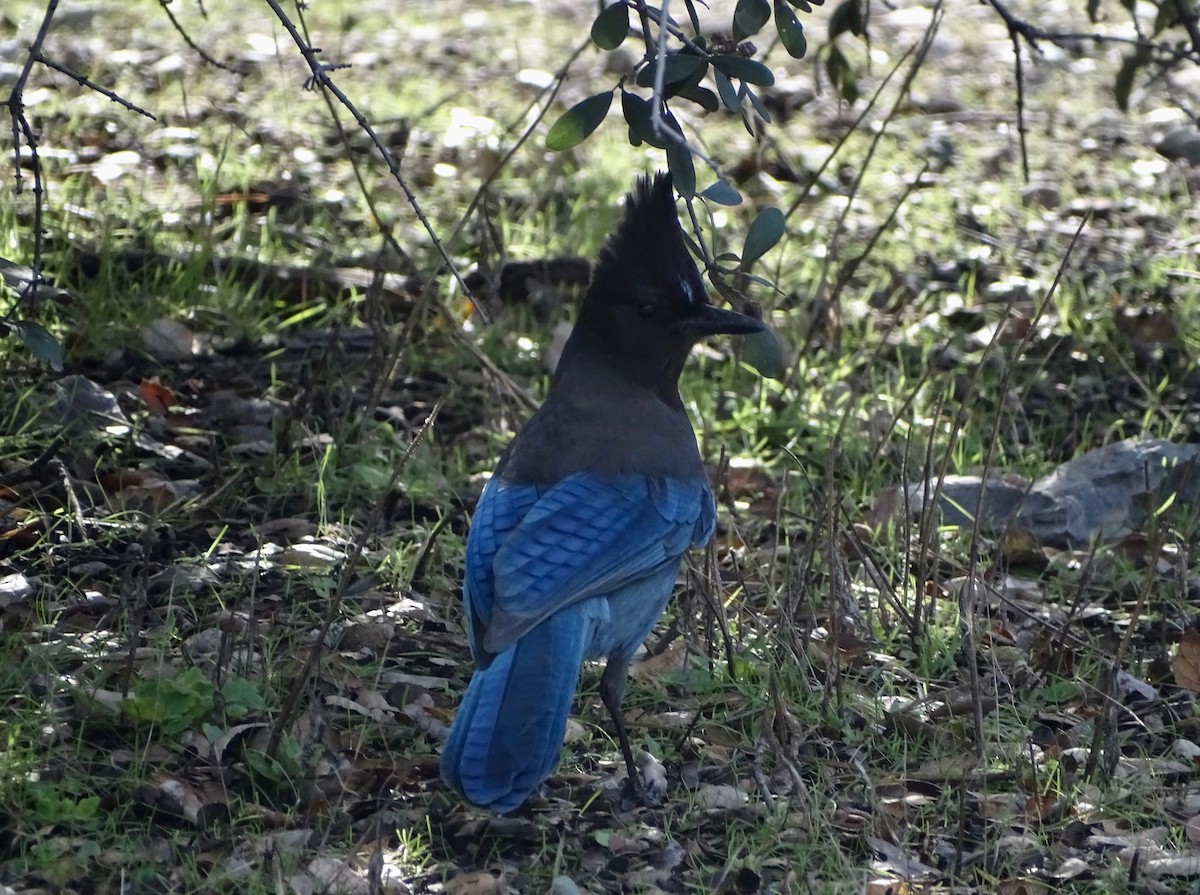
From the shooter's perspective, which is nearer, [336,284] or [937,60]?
[336,284]

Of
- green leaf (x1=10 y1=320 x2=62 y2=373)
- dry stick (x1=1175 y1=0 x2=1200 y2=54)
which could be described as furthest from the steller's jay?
dry stick (x1=1175 y1=0 x2=1200 y2=54)

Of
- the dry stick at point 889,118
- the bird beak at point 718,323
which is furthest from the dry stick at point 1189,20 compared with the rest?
the bird beak at point 718,323

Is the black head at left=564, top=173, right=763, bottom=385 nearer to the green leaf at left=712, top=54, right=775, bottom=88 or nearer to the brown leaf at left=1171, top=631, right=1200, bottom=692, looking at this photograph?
the green leaf at left=712, top=54, right=775, bottom=88

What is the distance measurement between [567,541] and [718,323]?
0.68 metres

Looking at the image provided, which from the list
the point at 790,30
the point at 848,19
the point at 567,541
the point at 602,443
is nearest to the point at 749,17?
the point at 790,30

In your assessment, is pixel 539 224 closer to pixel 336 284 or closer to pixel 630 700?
pixel 336 284

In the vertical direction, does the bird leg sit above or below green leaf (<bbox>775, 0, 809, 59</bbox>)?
below

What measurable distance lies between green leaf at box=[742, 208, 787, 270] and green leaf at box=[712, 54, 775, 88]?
0.28 meters

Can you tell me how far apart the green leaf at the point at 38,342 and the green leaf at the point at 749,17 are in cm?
151

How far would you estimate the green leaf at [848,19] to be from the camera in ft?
14.1

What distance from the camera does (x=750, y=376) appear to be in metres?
4.96

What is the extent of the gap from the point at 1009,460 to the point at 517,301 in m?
1.61

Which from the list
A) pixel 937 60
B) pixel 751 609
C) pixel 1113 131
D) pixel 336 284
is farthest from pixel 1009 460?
pixel 937 60

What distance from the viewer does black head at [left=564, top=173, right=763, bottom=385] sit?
3.47 meters
